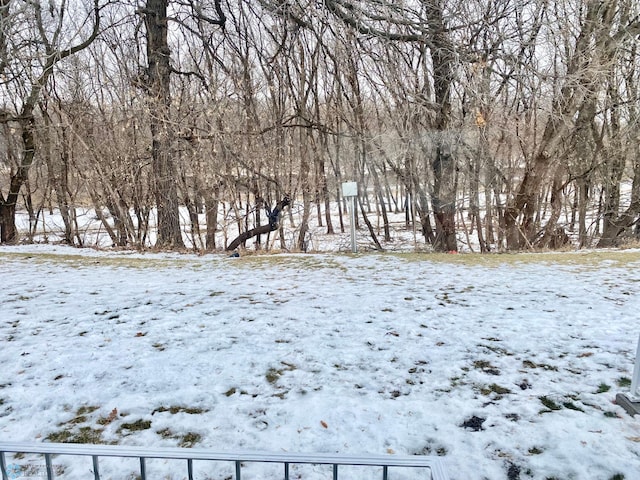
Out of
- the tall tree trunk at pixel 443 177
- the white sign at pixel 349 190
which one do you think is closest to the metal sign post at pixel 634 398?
the white sign at pixel 349 190

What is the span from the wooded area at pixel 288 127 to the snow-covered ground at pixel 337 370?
4.13 m

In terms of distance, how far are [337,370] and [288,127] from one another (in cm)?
761

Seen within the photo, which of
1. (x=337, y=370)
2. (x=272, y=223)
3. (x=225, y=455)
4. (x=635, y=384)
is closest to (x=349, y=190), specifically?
(x=272, y=223)

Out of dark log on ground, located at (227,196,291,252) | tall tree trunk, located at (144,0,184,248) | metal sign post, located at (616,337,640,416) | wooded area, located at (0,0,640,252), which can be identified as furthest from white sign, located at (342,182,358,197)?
metal sign post, located at (616,337,640,416)

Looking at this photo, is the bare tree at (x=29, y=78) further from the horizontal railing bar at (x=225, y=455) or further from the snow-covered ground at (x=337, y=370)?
the horizontal railing bar at (x=225, y=455)

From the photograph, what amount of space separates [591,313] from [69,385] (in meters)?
3.85

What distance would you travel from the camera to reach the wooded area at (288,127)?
7.35 metres

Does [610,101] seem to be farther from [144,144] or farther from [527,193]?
[144,144]

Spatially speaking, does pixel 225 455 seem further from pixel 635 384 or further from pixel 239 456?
pixel 635 384

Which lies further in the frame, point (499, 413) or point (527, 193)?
point (527, 193)

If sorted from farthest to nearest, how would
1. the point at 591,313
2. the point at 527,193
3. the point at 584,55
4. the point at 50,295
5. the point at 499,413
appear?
the point at 527,193 < the point at 584,55 < the point at 50,295 < the point at 591,313 < the point at 499,413

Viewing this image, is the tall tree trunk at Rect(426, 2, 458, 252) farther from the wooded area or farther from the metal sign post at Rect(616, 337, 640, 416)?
the metal sign post at Rect(616, 337, 640, 416)

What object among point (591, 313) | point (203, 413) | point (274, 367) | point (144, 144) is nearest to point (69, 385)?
point (203, 413)

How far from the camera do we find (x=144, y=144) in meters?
9.12
